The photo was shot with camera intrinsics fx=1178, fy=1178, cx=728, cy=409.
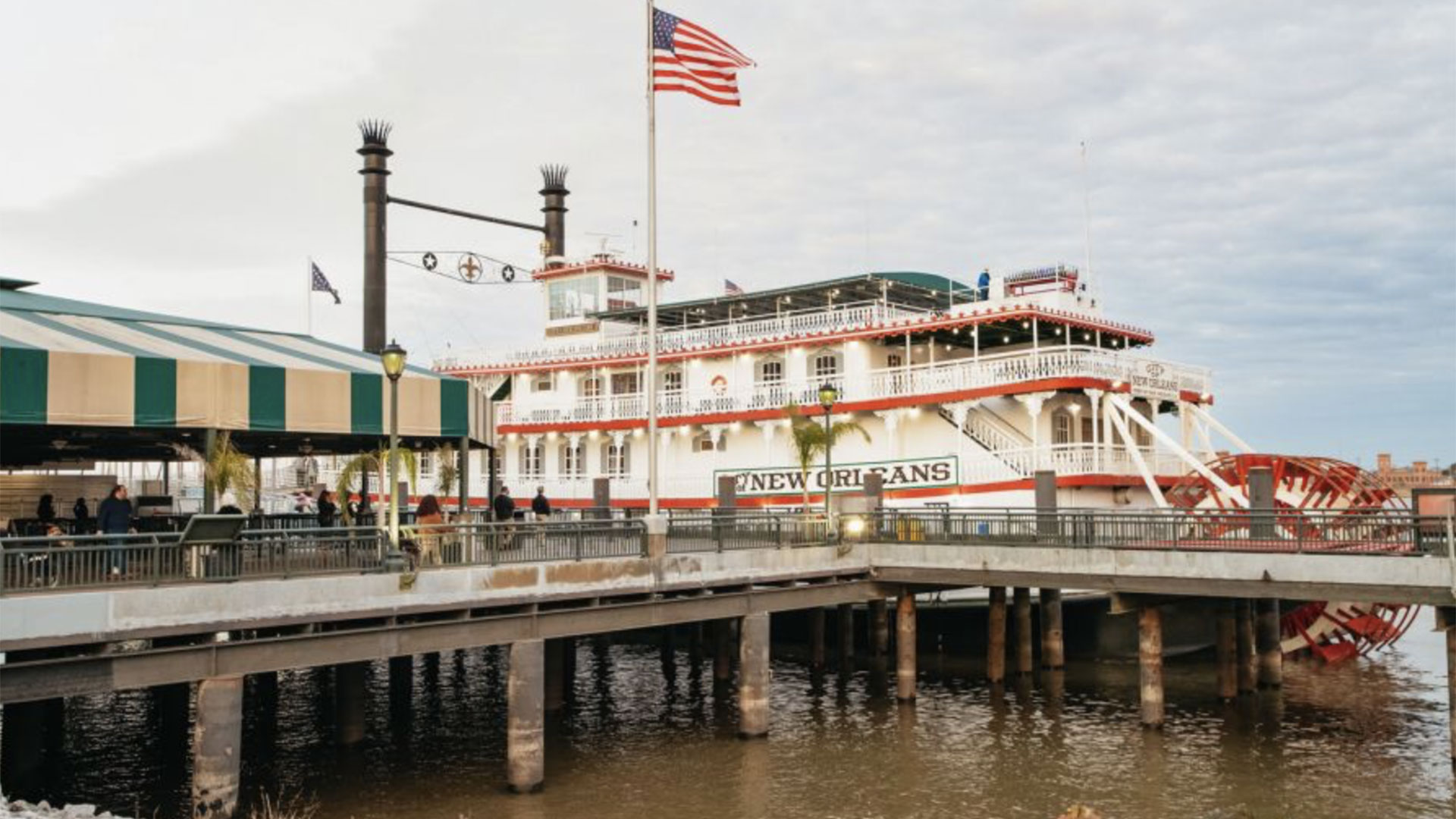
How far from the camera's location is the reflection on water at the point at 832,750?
62.5ft

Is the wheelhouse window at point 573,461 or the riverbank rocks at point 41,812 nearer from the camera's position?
the riverbank rocks at point 41,812

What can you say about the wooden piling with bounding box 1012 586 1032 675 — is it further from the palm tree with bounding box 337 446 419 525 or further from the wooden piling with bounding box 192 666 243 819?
the wooden piling with bounding box 192 666 243 819

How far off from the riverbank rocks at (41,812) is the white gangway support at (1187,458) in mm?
24505

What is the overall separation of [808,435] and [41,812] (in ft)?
77.9

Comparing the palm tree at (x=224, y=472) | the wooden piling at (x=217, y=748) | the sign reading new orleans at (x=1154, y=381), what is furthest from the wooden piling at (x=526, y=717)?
the sign reading new orleans at (x=1154, y=381)

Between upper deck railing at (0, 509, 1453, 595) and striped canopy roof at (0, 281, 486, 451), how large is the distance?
200 cm

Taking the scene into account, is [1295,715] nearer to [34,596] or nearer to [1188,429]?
[1188,429]

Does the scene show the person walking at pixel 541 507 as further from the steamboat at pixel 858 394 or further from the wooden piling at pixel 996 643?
the wooden piling at pixel 996 643

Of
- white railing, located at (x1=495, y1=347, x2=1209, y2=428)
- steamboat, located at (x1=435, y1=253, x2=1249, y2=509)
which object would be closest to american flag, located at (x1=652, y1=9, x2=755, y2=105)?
steamboat, located at (x1=435, y1=253, x2=1249, y2=509)

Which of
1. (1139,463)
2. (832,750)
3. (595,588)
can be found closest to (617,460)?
(1139,463)

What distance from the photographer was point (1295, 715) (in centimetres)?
2528

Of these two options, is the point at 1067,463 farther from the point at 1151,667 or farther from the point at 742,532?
the point at 742,532

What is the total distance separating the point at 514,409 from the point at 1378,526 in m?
32.4

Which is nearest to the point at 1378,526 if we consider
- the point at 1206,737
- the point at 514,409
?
the point at 1206,737
